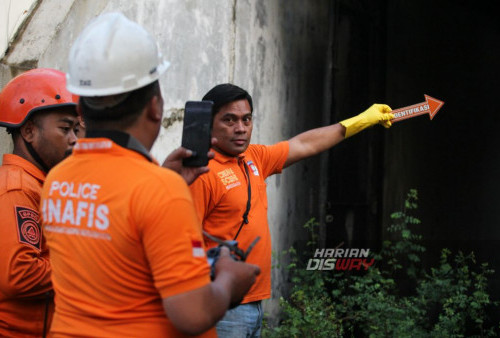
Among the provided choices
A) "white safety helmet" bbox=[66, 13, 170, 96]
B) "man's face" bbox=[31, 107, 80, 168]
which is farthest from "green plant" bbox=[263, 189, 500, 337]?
"white safety helmet" bbox=[66, 13, 170, 96]

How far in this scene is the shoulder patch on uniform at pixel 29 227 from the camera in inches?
89.1

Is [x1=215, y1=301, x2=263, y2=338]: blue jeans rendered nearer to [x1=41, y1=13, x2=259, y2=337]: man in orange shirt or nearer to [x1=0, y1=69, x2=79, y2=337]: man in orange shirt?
[x1=0, y1=69, x2=79, y2=337]: man in orange shirt

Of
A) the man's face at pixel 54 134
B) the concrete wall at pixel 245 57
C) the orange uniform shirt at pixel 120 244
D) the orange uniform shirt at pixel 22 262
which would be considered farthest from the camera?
the concrete wall at pixel 245 57

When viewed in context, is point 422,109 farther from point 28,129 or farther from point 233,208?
point 28,129

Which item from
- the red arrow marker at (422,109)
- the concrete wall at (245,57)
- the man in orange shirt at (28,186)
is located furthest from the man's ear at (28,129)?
the red arrow marker at (422,109)

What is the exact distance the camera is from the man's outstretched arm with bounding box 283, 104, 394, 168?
149 inches

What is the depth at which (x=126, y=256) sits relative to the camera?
1.67 meters

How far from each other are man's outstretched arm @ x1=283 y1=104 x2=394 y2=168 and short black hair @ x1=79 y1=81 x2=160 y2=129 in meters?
2.01

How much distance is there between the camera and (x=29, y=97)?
268 centimetres

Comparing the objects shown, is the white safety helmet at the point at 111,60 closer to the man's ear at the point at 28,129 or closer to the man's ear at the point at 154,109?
the man's ear at the point at 154,109

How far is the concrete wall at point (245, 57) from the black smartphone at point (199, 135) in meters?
2.18

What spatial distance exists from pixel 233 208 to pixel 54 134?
991 millimetres

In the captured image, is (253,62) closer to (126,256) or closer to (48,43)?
(48,43)

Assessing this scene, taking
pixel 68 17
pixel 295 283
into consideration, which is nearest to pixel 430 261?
pixel 295 283
